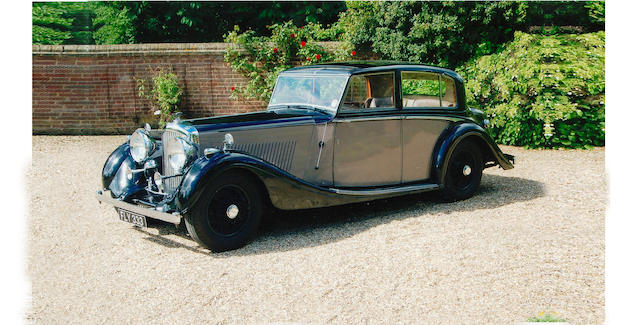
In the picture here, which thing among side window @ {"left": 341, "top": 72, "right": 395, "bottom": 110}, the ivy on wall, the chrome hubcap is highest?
the ivy on wall

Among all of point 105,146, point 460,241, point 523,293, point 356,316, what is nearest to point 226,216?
point 356,316

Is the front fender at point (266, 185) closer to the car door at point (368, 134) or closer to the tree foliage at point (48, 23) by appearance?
the car door at point (368, 134)

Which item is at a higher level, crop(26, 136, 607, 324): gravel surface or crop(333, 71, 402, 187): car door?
crop(333, 71, 402, 187): car door

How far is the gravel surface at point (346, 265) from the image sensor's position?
3.77m

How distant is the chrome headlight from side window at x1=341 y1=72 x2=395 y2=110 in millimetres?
1722

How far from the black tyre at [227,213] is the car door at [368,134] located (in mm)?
1059

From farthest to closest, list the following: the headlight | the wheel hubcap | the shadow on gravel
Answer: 1. the headlight
2. the shadow on gravel
3. the wheel hubcap

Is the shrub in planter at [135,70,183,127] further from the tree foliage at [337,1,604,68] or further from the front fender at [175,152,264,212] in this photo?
the front fender at [175,152,264,212]

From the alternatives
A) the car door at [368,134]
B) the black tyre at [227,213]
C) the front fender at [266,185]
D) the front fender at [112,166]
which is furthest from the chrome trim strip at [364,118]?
the front fender at [112,166]

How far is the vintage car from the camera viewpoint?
16.1ft

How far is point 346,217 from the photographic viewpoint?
6.10 metres

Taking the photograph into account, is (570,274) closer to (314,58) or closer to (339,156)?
(339,156)

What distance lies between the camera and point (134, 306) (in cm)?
387

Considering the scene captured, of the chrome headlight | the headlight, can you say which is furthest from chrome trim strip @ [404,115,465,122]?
the headlight
